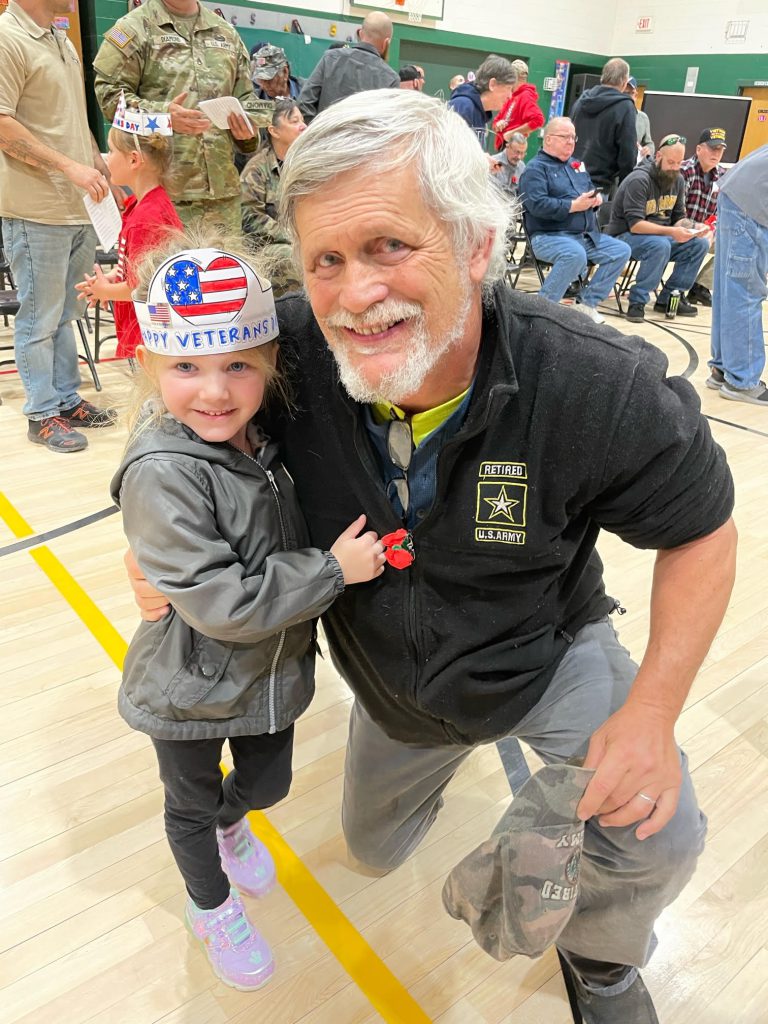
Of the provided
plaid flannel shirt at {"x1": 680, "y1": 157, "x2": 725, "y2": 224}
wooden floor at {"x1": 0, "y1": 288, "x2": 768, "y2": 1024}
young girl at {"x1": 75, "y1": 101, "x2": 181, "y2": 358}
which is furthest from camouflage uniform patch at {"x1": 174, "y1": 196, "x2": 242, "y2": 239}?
plaid flannel shirt at {"x1": 680, "y1": 157, "x2": 725, "y2": 224}

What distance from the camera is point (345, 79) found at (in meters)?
4.73

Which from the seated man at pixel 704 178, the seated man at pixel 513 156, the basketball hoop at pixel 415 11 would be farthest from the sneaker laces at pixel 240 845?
the basketball hoop at pixel 415 11

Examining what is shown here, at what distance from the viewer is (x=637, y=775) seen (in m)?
1.26

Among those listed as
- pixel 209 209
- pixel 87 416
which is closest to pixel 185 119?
pixel 209 209

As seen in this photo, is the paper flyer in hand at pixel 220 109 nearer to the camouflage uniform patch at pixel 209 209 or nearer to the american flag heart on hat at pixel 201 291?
the camouflage uniform patch at pixel 209 209

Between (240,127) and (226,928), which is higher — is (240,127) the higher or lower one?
the higher one

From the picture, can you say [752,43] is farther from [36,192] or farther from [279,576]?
[279,576]

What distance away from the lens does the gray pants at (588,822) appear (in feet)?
4.22

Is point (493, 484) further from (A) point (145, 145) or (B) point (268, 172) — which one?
(B) point (268, 172)

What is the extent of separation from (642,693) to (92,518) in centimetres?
267

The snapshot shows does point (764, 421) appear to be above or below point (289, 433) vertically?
below

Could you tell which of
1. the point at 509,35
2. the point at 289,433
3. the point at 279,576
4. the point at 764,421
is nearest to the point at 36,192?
the point at 289,433

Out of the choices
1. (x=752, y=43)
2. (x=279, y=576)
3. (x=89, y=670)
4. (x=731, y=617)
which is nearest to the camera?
(x=279, y=576)

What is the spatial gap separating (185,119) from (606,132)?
580 centimetres
